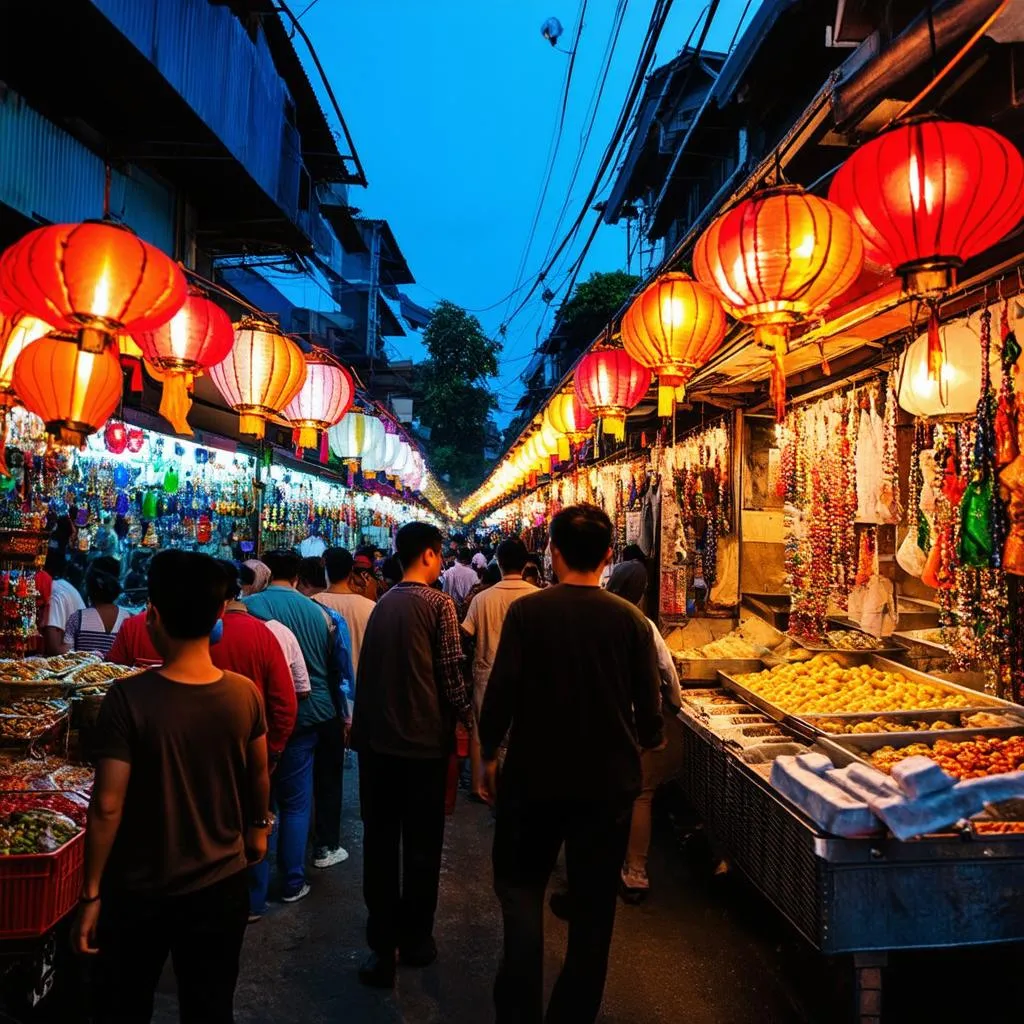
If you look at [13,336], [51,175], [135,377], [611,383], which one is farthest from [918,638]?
[51,175]

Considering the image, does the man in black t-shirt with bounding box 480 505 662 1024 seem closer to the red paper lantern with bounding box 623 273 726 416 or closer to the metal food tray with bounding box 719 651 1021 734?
the metal food tray with bounding box 719 651 1021 734

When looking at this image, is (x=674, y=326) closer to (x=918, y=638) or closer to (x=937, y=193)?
(x=937, y=193)

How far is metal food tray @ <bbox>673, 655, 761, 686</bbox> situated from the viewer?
25.4 ft

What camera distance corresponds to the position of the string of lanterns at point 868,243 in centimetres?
351

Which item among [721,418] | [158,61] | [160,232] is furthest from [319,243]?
[721,418]

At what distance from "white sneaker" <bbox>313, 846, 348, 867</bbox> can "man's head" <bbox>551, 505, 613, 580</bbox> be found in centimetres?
369

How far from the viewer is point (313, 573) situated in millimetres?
7367

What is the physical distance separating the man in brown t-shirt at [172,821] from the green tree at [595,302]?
927 inches

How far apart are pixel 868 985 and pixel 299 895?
3.75 metres

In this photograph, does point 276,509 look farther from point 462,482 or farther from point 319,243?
point 462,482

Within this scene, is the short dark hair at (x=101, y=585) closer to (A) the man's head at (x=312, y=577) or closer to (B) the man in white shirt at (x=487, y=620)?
(A) the man's head at (x=312, y=577)

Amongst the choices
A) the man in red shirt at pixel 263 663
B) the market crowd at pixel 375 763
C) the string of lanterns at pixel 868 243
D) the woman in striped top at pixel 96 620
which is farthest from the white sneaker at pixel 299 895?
the string of lanterns at pixel 868 243

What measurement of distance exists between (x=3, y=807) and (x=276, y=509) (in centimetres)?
1312

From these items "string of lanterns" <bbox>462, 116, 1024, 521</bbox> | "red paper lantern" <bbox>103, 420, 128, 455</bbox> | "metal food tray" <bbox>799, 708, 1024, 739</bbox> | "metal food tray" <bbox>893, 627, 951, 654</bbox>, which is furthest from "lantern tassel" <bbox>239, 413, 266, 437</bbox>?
"metal food tray" <bbox>893, 627, 951, 654</bbox>
